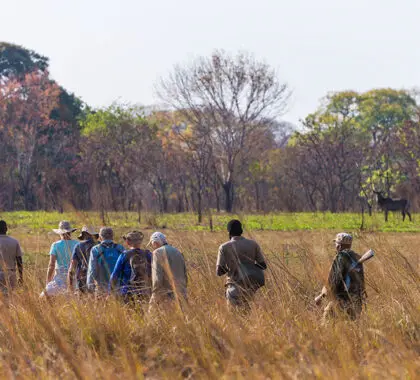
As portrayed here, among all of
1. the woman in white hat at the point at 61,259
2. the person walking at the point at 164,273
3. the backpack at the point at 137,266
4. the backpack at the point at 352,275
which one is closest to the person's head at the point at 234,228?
the person walking at the point at 164,273

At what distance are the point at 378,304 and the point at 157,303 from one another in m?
2.30

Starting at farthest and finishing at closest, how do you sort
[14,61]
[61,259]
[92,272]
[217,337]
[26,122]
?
[14,61] → [26,122] → [61,259] → [92,272] → [217,337]

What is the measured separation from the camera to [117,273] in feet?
30.6

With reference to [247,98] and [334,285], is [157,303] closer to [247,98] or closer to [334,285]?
[334,285]

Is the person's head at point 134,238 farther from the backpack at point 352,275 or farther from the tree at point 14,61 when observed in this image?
the tree at point 14,61

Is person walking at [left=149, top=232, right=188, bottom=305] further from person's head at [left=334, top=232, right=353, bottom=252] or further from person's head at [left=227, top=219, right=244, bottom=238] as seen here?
person's head at [left=334, top=232, right=353, bottom=252]

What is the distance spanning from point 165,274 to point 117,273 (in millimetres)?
537

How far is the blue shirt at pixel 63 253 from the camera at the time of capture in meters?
10.5

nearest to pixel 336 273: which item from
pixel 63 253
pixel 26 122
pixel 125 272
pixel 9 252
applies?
pixel 125 272

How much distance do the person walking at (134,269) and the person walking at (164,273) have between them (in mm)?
178

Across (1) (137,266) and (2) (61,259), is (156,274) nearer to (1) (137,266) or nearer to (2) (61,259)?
(1) (137,266)

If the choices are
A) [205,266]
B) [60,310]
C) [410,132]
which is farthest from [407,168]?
[60,310]

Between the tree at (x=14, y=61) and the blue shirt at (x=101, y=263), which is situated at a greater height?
the tree at (x=14, y=61)

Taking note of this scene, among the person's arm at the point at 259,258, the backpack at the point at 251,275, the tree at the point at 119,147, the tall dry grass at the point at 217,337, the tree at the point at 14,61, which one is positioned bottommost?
the tall dry grass at the point at 217,337
